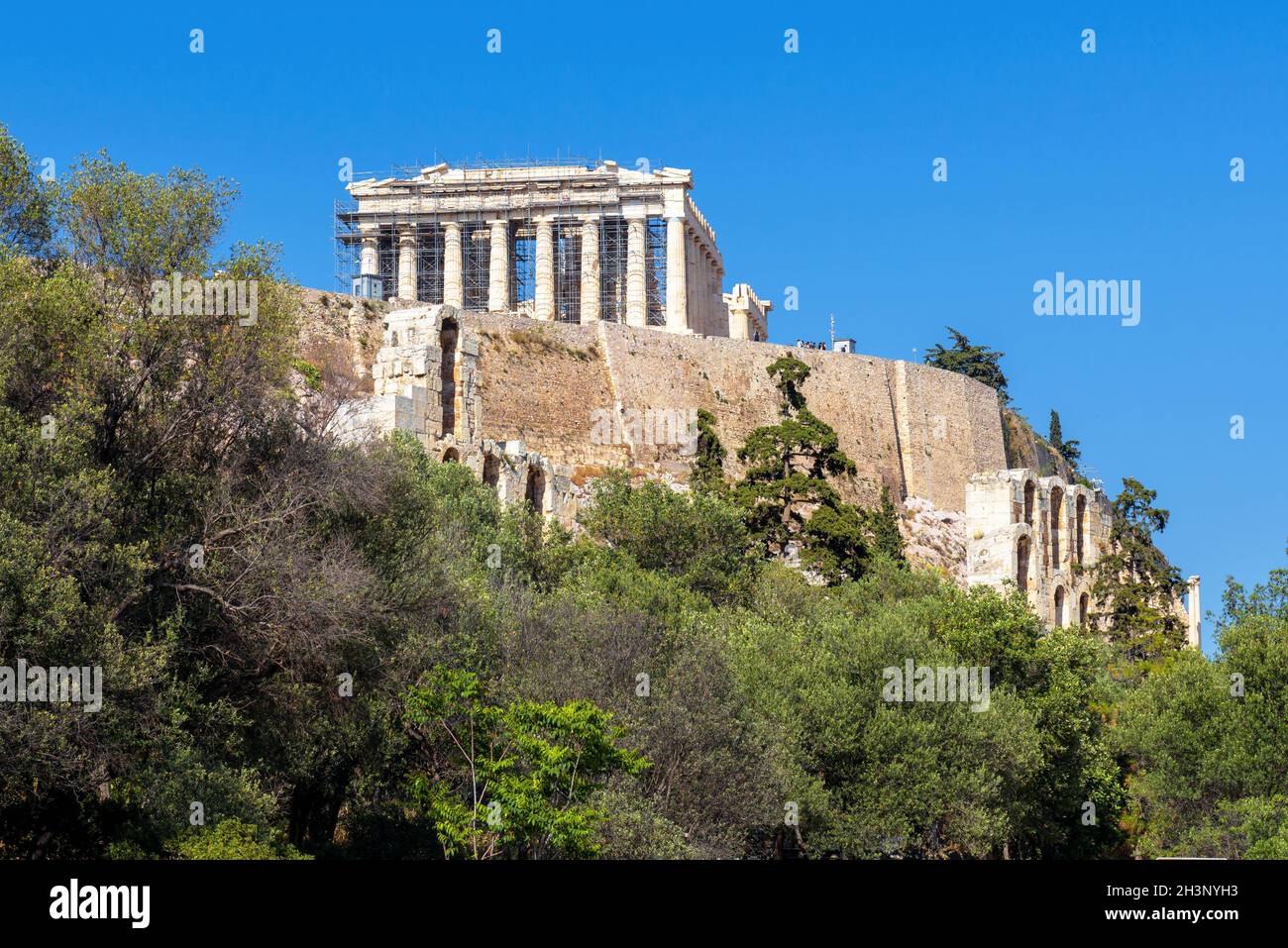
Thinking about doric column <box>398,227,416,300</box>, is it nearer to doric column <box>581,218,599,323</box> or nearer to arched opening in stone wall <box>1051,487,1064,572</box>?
doric column <box>581,218,599,323</box>

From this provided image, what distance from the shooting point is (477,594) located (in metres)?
29.7

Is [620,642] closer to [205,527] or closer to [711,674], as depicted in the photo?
[711,674]

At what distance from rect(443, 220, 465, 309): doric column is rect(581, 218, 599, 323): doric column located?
4.90 m

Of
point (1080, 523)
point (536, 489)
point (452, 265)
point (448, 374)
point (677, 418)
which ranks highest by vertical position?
point (452, 265)

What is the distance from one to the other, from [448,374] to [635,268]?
33.5 metres

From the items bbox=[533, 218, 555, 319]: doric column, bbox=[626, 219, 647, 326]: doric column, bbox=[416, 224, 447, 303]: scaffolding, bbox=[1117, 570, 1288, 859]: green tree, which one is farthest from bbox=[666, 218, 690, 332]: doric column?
bbox=[1117, 570, 1288, 859]: green tree

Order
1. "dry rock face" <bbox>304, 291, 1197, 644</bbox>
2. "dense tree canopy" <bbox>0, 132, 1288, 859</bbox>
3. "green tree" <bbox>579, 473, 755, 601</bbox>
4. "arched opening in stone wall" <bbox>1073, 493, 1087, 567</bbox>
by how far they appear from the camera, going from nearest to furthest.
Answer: "dense tree canopy" <bbox>0, 132, 1288, 859</bbox> < "green tree" <bbox>579, 473, 755, 601</bbox> < "dry rock face" <bbox>304, 291, 1197, 644</bbox> < "arched opening in stone wall" <bbox>1073, 493, 1087, 567</bbox>

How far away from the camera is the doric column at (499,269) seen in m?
76.7

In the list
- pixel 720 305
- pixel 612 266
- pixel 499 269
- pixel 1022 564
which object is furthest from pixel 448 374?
pixel 720 305

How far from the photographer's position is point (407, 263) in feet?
255

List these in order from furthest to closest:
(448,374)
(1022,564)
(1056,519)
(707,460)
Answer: (707,460) → (1056,519) → (1022,564) → (448,374)

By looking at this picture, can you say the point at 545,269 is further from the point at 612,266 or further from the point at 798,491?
the point at 798,491

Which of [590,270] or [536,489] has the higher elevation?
[590,270]

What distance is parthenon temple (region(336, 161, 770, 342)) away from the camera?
77812mm
